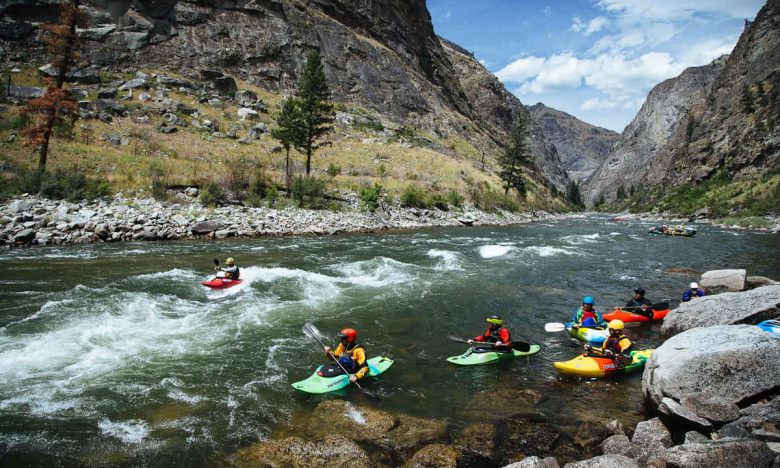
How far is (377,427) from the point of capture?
6.59 m

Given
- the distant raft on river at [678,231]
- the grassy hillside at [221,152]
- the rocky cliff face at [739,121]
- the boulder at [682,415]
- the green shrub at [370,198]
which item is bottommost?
the boulder at [682,415]

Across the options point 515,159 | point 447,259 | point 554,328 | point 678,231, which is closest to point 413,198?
point 447,259

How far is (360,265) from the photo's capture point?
18.3 meters

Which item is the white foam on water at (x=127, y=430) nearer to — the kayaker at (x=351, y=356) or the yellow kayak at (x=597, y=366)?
the kayaker at (x=351, y=356)

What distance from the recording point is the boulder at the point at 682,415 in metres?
5.72

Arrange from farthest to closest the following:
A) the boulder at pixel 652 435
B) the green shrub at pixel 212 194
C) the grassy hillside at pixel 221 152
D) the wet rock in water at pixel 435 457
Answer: the grassy hillside at pixel 221 152 → the green shrub at pixel 212 194 → the wet rock in water at pixel 435 457 → the boulder at pixel 652 435

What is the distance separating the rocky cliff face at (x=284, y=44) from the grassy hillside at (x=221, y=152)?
4.49 metres

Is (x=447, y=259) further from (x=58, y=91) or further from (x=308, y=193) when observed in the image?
(x=58, y=91)

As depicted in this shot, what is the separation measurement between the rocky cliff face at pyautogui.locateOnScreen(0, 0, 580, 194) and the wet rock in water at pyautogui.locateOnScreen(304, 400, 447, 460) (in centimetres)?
5275

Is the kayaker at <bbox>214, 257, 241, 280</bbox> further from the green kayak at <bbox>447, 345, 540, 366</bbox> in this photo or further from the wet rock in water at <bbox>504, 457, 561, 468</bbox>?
the wet rock in water at <bbox>504, 457, 561, 468</bbox>

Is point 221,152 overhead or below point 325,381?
overhead

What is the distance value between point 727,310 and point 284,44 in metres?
62.9

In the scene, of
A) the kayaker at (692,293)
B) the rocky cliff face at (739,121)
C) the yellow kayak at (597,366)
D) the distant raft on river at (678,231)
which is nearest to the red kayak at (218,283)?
the yellow kayak at (597,366)

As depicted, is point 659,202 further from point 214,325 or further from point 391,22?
point 214,325
